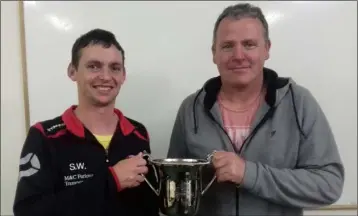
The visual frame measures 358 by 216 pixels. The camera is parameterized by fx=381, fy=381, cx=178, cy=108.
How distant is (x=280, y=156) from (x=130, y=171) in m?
0.43

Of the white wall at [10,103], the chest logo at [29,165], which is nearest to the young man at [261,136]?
the chest logo at [29,165]

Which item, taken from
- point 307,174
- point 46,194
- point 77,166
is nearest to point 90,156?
point 77,166

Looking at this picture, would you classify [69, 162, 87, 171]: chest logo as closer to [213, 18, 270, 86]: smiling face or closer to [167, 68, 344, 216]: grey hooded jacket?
[167, 68, 344, 216]: grey hooded jacket

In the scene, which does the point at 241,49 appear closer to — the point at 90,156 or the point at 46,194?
the point at 90,156

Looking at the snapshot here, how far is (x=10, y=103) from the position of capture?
1457 millimetres

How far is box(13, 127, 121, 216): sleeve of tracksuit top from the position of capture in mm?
949

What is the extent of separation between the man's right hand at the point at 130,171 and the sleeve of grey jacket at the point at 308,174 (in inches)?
10.9

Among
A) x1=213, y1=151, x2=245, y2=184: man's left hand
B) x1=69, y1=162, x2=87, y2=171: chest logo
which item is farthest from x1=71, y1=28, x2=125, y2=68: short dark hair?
x1=213, y1=151, x2=245, y2=184: man's left hand

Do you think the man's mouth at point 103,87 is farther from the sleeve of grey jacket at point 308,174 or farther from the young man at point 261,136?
the sleeve of grey jacket at point 308,174

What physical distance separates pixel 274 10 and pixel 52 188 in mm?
1057

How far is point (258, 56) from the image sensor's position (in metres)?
1.08

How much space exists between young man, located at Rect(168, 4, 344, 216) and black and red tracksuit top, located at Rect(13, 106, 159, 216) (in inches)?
8.6

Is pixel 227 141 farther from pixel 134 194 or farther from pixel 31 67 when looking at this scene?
pixel 31 67

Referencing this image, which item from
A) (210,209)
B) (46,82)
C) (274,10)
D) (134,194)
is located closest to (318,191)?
(210,209)
